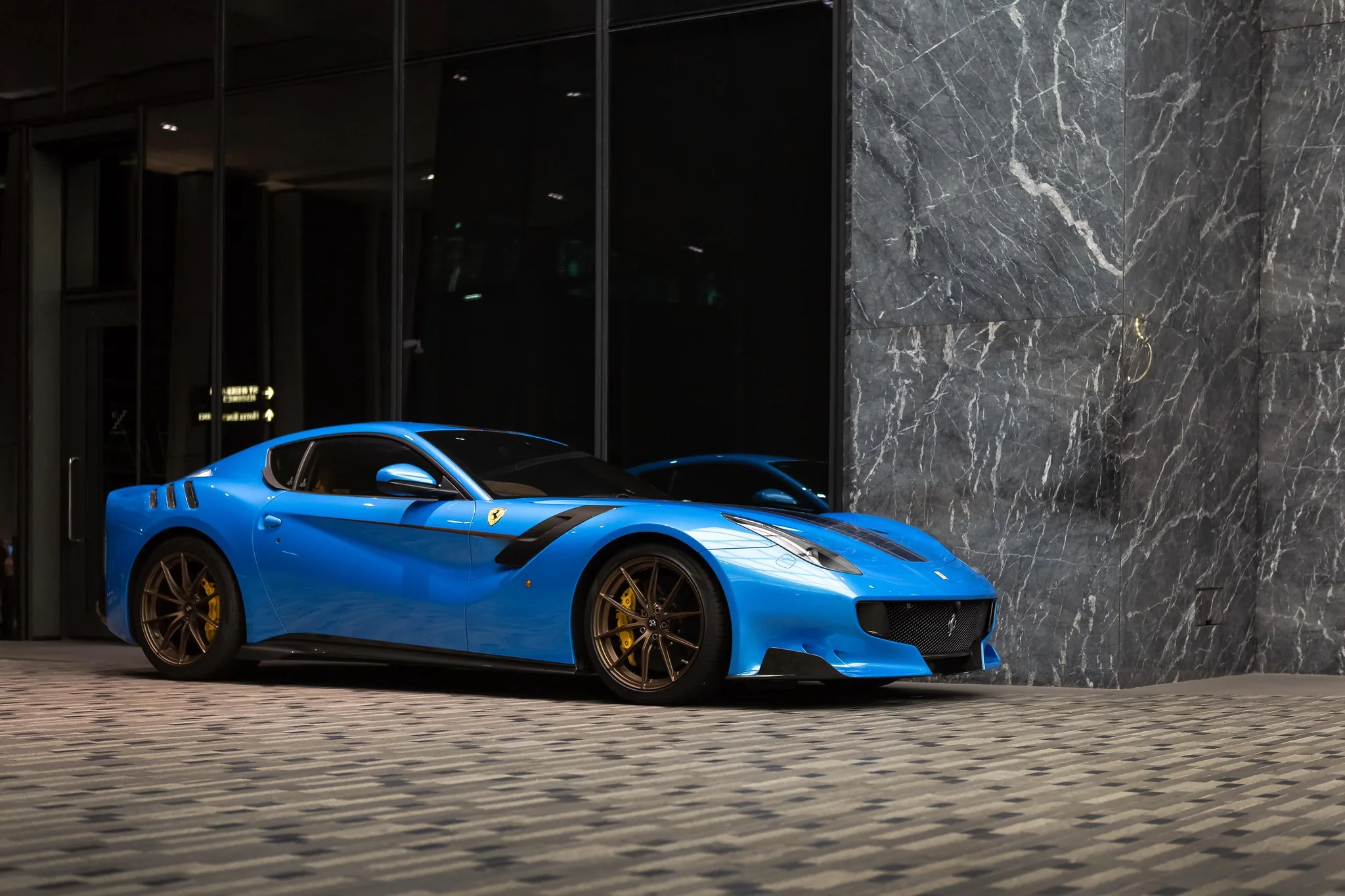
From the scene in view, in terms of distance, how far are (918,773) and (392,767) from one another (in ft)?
5.11

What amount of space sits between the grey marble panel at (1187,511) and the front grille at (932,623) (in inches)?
67.6

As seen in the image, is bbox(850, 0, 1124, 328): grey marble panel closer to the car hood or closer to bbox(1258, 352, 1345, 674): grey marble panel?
bbox(1258, 352, 1345, 674): grey marble panel

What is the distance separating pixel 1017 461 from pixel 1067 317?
2.70ft

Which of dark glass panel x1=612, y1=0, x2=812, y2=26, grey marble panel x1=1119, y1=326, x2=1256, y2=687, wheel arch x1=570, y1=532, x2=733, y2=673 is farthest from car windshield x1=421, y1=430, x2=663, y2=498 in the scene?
dark glass panel x1=612, y1=0, x2=812, y2=26

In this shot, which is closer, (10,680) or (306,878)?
(306,878)

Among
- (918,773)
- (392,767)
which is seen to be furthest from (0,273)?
(918,773)

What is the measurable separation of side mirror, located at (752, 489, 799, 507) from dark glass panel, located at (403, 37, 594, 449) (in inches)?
53.4

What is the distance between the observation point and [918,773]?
474 cm

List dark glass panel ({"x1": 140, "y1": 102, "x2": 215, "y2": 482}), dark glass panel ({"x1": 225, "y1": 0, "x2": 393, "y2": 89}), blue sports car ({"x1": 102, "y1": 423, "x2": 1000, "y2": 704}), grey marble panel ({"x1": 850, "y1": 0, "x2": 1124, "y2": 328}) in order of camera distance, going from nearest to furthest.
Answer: blue sports car ({"x1": 102, "y1": 423, "x2": 1000, "y2": 704}), grey marble panel ({"x1": 850, "y1": 0, "x2": 1124, "y2": 328}), dark glass panel ({"x1": 225, "y1": 0, "x2": 393, "y2": 89}), dark glass panel ({"x1": 140, "y1": 102, "x2": 215, "y2": 482})

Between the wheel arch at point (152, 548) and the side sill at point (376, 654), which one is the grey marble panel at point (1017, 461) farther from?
the wheel arch at point (152, 548)

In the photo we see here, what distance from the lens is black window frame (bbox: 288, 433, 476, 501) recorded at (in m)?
7.53

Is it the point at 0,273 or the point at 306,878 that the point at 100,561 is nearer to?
the point at 0,273

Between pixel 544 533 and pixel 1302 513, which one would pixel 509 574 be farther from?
pixel 1302 513

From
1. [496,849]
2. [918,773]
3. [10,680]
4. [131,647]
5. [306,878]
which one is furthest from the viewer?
[131,647]
